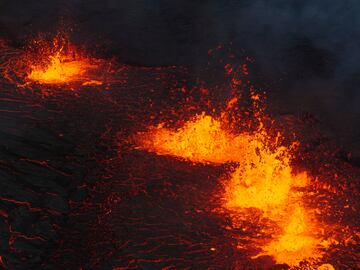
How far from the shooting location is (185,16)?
384 inches

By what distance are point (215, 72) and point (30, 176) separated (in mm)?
3811

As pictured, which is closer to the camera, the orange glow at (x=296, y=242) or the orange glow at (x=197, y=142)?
the orange glow at (x=296, y=242)

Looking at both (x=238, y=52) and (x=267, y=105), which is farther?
(x=238, y=52)

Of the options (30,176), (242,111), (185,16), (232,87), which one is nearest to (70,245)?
(30,176)

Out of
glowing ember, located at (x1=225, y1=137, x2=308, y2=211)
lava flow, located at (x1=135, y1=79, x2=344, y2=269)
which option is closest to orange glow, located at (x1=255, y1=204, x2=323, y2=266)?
lava flow, located at (x1=135, y1=79, x2=344, y2=269)

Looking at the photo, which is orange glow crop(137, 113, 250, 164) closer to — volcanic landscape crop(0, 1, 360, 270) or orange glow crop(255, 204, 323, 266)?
volcanic landscape crop(0, 1, 360, 270)

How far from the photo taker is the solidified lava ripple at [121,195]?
3990 millimetres

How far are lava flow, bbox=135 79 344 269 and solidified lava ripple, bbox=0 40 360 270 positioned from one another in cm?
11

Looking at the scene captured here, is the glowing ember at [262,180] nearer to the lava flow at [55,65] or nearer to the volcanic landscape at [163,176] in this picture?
the volcanic landscape at [163,176]

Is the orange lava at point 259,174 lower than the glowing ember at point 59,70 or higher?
lower

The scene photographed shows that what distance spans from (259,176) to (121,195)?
1.48 meters

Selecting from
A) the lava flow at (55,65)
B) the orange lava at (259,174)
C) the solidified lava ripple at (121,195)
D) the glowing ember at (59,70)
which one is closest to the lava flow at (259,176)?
the orange lava at (259,174)

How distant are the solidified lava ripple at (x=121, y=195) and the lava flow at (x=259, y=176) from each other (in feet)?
0.38

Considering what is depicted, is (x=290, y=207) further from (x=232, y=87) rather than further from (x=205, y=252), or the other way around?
(x=232, y=87)
